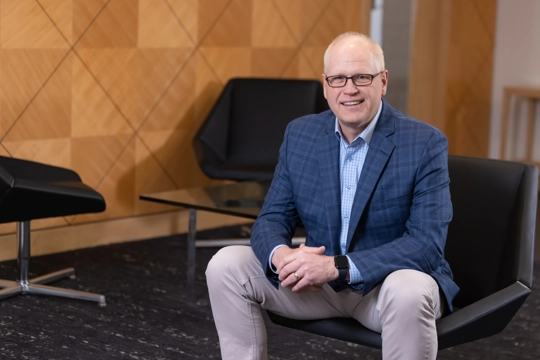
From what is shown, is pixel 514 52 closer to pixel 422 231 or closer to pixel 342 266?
pixel 422 231

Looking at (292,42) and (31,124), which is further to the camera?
(292,42)

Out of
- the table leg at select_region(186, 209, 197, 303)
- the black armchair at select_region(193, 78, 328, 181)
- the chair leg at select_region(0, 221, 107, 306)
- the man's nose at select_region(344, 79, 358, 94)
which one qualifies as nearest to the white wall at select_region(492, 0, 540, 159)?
the black armchair at select_region(193, 78, 328, 181)

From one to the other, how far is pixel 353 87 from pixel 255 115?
2740mm

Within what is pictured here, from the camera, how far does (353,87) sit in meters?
2.51

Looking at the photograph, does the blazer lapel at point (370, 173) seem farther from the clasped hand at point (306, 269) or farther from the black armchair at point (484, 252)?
the black armchair at point (484, 252)

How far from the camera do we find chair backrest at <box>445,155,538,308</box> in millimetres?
2502

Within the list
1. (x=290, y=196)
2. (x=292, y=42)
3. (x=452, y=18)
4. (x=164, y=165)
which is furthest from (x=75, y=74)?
(x=452, y=18)

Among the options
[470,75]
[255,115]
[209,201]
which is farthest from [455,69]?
[209,201]

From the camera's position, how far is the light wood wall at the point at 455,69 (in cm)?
672

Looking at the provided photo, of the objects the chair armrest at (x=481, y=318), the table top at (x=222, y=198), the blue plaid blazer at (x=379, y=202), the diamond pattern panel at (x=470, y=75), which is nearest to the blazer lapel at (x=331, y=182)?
the blue plaid blazer at (x=379, y=202)

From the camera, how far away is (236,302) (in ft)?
8.09

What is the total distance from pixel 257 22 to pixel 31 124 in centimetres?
176

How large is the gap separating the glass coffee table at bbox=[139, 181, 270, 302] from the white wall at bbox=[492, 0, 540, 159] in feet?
11.8

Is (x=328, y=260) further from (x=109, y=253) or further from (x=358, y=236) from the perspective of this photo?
(x=109, y=253)
